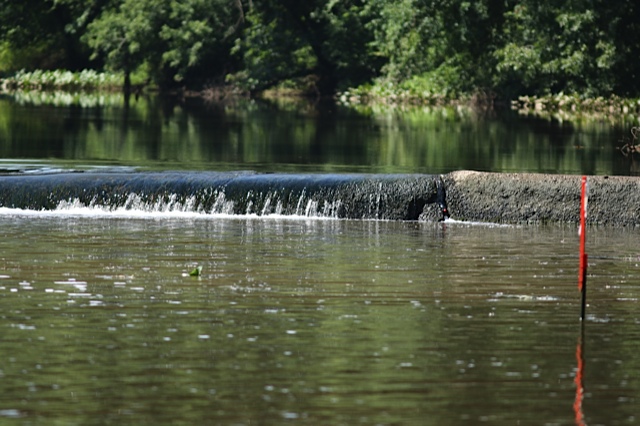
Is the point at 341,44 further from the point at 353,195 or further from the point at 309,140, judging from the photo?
the point at 353,195

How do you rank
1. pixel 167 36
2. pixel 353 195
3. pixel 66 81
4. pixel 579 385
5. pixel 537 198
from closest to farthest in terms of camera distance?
pixel 579 385 < pixel 537 198 < pixel 353 195 < pixel 167 36 < pixel 66 81

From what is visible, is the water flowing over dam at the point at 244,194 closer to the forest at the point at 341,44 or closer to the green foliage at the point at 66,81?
the forest at the point at 341,44

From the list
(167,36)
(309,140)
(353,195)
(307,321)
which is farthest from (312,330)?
(167,36)

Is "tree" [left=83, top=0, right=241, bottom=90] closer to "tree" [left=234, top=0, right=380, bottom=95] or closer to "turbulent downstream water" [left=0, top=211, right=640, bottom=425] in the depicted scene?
"tree" [left=234, top=0, right=380, bottom=95]

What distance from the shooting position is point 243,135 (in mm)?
34812

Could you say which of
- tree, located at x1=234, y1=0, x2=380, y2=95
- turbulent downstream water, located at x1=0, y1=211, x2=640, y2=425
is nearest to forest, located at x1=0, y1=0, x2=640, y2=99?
tree, located at x1=234, y1=0, x2=380, y2=95

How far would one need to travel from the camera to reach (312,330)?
10266 millimetres

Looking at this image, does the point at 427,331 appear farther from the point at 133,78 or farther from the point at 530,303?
the point at 133,78

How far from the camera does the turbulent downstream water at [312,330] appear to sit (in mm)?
8078

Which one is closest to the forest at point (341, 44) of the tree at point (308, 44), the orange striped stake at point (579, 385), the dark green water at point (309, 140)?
the tree at point (308, 44)

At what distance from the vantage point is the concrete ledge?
60.8ft

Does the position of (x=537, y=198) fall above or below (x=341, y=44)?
below

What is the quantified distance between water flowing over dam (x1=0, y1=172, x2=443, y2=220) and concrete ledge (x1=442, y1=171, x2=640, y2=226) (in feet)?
1.14

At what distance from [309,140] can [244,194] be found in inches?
525
